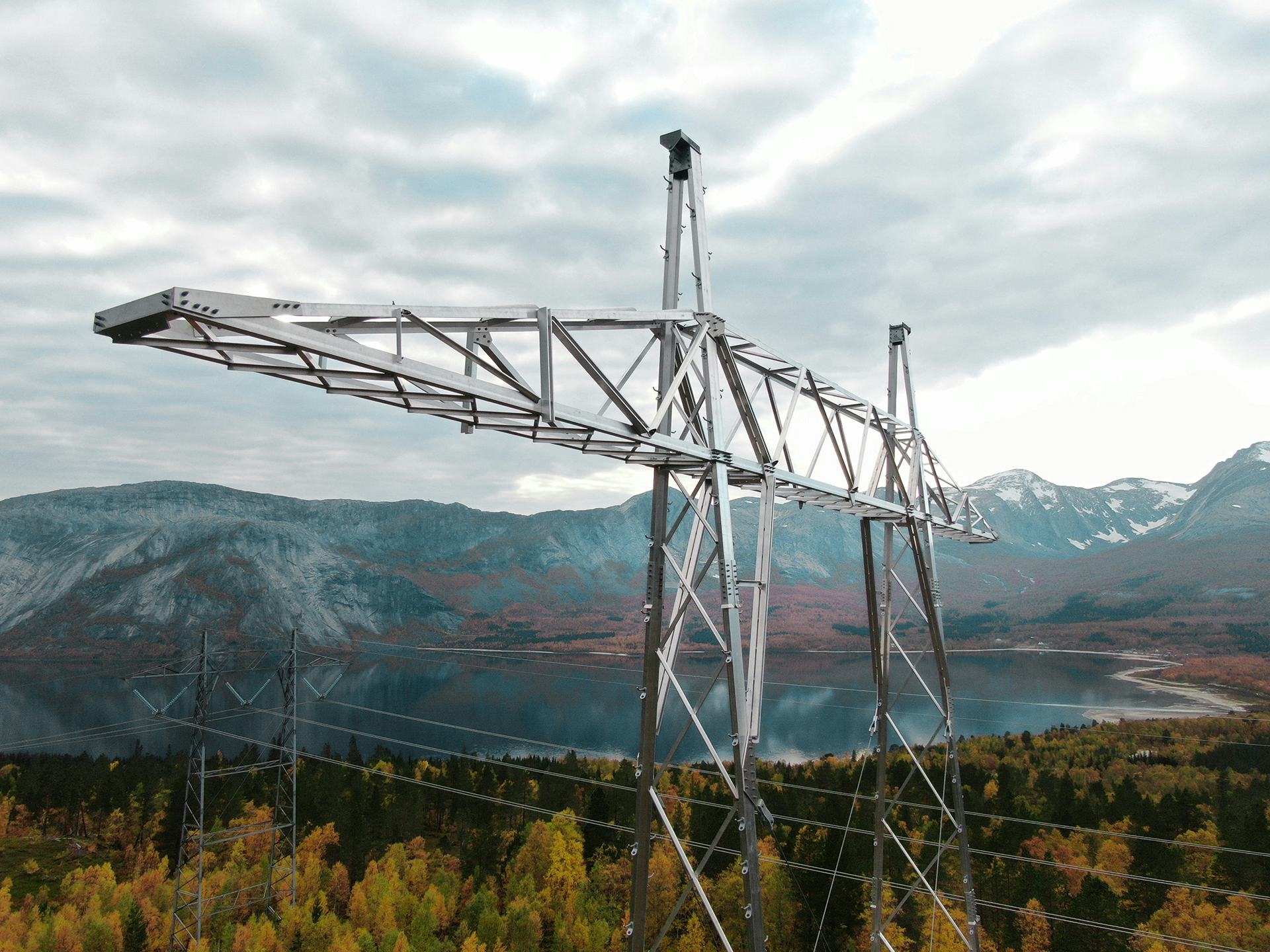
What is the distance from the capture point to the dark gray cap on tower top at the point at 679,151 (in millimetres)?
11352

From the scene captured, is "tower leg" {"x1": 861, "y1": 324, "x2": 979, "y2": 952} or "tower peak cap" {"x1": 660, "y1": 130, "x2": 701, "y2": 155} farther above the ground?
"tower peak cap" {"x1": 660, "y1": 130, "x2": 701, "y2": 155}

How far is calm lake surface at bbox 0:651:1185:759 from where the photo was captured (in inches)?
4252

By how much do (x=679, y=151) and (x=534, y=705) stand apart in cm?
13504

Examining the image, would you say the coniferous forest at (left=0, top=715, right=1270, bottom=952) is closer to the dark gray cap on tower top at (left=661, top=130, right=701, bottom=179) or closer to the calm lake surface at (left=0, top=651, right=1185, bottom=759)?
the dark gray cap on tower top at (left=661, top=130, right=701, bottom=179)

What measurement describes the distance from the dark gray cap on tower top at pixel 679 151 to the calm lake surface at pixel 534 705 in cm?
7608

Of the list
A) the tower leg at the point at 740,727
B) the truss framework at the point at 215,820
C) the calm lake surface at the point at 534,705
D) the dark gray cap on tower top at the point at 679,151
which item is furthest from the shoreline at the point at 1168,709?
the dark gray cap on tower top at the point at 679,151

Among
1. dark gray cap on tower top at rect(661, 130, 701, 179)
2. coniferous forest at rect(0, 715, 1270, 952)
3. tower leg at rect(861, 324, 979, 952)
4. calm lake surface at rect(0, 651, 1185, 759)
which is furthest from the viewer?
calm lake surface at rect(0, 651, 1185, 759)

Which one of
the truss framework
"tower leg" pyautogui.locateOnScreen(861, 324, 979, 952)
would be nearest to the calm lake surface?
the truss framework

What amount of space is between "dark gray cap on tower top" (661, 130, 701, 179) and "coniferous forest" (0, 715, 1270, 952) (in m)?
16.6

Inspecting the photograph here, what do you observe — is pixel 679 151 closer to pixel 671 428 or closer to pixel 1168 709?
pixel 671 428

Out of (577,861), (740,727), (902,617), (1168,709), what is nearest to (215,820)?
(577,861)

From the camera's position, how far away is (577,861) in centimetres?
4494

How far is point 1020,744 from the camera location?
93875mm

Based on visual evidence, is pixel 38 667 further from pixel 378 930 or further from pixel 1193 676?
pixel 1193 676
